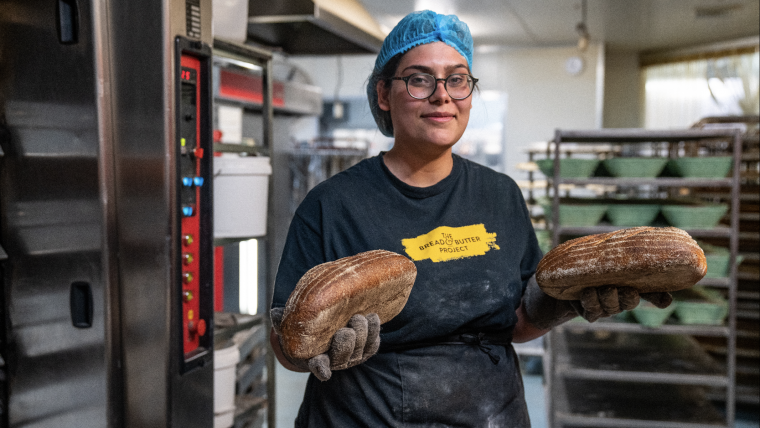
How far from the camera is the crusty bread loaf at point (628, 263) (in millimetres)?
1038

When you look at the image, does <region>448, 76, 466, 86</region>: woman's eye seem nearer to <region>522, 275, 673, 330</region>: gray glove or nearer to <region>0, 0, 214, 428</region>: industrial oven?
<region>522, 275, 673, 330</region>: gray glove

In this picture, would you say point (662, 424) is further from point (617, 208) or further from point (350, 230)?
point (350, 230)

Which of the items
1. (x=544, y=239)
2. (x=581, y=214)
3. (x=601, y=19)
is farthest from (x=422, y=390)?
(x=601, y=19)

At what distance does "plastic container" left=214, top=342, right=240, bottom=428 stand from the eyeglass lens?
1.16 metres

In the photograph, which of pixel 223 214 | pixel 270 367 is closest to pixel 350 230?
pixel 223 214

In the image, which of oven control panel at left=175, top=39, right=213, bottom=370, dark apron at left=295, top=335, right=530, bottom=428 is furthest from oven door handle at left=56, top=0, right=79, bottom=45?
dark apron at left=295, top=335, right=530, bottom=428

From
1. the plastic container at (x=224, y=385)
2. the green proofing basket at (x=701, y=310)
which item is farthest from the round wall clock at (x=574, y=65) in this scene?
the plastic container at (x=224, y=385)

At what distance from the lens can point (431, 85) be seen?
1160mm

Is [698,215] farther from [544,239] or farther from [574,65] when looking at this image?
[574,65]

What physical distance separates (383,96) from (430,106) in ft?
0.60

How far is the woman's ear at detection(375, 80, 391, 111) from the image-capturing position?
128 cm

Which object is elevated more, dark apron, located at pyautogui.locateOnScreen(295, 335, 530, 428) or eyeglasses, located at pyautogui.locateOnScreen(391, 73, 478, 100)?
eyeglasses, located at pyautogui.locateOnScreen(391, 73, 478, 100)

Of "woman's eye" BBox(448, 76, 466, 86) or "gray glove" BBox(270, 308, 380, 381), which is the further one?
"woman's eye" BBox(448, 76, 466, 86)

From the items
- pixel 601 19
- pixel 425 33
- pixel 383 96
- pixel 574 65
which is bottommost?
pixel 383 96
